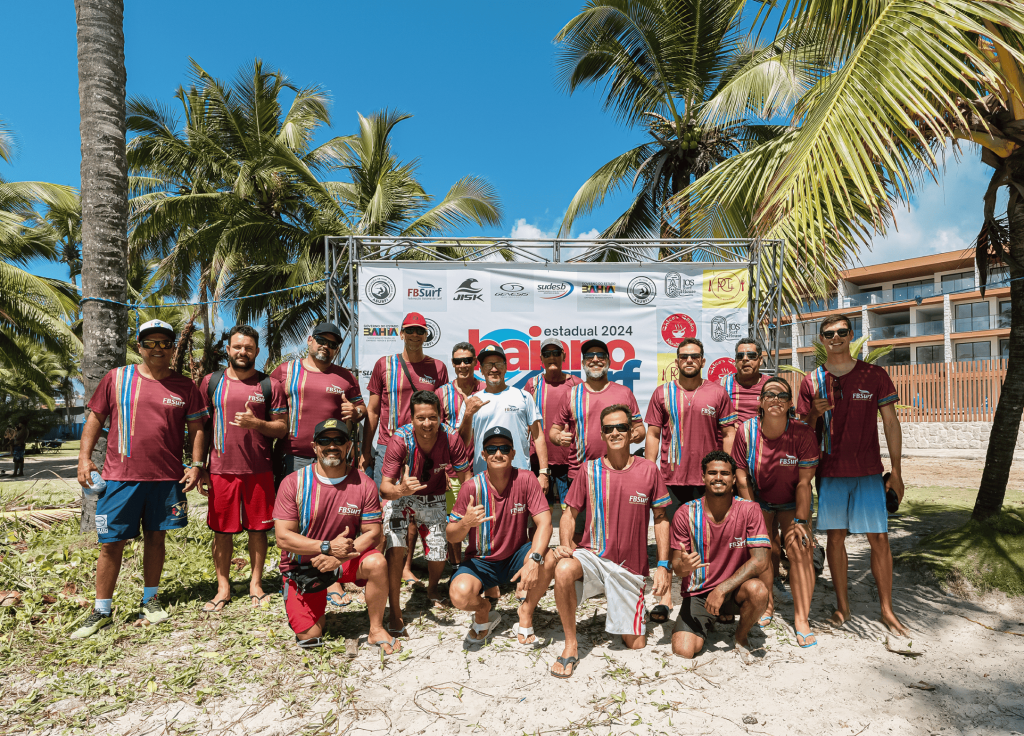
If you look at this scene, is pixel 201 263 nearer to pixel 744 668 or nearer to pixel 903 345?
pixel 744 668

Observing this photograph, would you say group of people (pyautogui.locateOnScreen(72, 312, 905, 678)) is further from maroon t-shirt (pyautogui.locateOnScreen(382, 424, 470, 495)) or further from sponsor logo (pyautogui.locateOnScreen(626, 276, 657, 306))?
sponsor logo (pyautogui.locateOnScreen(626, 276, 657, 306))

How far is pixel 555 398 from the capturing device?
5.32m

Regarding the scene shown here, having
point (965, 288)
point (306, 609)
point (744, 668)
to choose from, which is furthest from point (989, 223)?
point (965, 288)

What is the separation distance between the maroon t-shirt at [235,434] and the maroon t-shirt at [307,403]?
187 mm

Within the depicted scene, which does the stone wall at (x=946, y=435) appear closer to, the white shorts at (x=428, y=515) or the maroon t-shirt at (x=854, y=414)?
the maroon t-shirt at (x=854, y=414)

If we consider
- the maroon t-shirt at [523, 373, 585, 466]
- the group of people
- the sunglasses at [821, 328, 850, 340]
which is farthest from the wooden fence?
the sunglasses at [821, 328, 850, 340]

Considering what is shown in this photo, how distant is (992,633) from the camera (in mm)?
4137

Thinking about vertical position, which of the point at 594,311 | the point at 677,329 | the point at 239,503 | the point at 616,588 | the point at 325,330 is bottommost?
the point at 616,588

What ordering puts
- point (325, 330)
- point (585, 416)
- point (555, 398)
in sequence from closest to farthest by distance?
point (325, 330) < point (585, 416) < point (555, 398)

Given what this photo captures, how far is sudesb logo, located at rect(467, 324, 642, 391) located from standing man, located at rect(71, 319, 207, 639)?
133 inches

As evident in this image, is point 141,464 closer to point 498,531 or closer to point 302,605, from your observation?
point 302,605

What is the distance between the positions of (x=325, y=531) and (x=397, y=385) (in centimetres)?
158

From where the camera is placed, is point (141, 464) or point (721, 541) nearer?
point (721, 541)

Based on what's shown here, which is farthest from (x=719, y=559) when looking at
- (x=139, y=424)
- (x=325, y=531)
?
(x=139, y=424)
